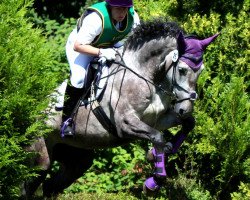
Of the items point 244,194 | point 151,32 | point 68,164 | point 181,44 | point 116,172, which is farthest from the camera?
point 116,172

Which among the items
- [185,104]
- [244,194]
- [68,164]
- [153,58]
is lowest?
[244,194]

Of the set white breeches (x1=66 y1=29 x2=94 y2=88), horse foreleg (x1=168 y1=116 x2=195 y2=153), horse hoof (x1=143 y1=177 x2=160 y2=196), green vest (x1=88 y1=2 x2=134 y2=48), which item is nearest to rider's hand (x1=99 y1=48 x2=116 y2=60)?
green vest (x1=88 y1=2 x2=134 y2=48)

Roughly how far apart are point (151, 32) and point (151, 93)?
0.65 meters

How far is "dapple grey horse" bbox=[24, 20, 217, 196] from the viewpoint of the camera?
7062mm

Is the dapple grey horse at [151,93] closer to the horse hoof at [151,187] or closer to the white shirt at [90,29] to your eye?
the horse hoof at [151,187]

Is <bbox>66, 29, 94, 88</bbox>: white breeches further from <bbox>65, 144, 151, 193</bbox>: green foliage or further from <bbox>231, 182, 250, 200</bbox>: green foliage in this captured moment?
<bbox>65, 144, 151, 193</bbox>: green foliage

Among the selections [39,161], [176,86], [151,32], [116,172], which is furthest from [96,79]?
[116,172]

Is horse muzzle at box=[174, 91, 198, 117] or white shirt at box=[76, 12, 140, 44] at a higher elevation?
white shirt at box=[76, 12, 140, 44]

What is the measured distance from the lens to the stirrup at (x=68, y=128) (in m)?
7.54

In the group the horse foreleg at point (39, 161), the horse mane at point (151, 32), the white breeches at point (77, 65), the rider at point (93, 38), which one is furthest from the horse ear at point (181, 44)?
the horse foreleg at point (39, 161)

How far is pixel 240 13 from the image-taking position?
29.1ft

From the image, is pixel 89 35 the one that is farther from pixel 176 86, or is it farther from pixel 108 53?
pixel 176 86

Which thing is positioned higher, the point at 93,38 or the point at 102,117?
the point at 93,38

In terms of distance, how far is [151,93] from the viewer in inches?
282
